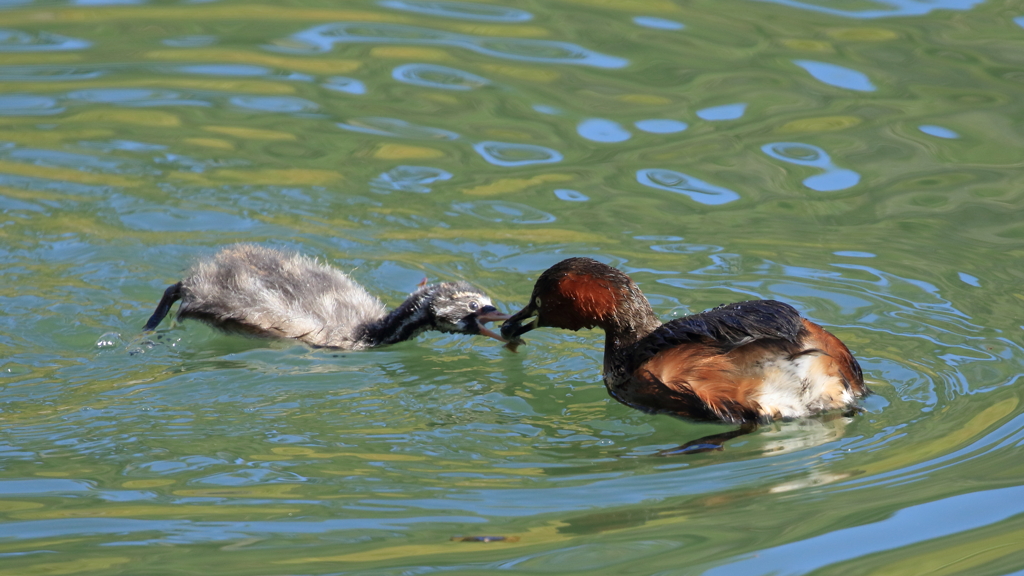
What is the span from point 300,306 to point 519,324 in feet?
4.43

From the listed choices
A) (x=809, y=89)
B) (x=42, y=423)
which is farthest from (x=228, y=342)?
(x=809, y=89)

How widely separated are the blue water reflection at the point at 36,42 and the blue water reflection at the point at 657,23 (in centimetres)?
466

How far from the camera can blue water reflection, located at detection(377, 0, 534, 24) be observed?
10203 mm

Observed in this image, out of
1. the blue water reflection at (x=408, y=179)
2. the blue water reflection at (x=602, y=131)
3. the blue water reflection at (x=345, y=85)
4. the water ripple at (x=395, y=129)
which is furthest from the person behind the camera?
the blue water reflection at (x=345, y=85)

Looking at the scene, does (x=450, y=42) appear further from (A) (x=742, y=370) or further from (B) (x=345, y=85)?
(A) (x=742, y=370)

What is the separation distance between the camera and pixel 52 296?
6.64 metres

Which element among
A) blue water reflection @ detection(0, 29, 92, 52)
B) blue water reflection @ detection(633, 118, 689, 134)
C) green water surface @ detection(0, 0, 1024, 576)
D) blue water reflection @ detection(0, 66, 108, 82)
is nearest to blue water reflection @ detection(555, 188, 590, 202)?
green water surface @ detection(0, 0, 1024, 576)

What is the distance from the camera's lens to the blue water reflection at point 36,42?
10.0 metres

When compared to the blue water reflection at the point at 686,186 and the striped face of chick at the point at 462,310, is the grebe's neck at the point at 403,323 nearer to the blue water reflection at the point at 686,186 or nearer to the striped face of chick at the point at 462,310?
the striped face of chick at the point at 462,310

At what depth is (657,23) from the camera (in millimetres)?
9922

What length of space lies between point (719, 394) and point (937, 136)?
4235 millimetres

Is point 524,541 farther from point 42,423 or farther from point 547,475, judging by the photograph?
point 42,423

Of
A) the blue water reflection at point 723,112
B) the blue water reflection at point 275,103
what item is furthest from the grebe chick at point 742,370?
the blue water reflection at point 275,103

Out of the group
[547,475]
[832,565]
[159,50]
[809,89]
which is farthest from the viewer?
[159,50]
